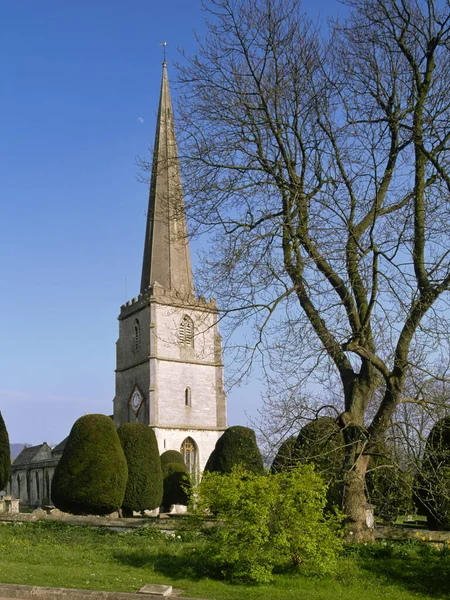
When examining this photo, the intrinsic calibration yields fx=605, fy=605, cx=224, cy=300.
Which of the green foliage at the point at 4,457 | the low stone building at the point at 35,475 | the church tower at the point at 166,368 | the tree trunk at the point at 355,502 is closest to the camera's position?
the tree trunk at the point at 355,502

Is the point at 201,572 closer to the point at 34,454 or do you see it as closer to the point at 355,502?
the point at 355,502

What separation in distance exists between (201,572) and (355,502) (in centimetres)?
274

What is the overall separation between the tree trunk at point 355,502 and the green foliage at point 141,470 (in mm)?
15439

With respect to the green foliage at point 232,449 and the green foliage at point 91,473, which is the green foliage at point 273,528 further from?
the green foliage at point 232,449

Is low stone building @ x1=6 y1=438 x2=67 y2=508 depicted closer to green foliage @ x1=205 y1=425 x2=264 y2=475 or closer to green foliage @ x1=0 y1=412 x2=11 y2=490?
green foliage @ x1=0 y1=412 x2=11 y2=490

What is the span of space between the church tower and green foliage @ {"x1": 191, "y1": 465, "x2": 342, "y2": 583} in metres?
28.5

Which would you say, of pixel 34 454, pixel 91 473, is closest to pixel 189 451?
pixel 34 454

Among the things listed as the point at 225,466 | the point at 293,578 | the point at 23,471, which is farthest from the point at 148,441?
the point at 23,471

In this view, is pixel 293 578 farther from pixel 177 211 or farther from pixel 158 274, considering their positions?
pixel 158 274

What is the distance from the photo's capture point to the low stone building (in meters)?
44.2

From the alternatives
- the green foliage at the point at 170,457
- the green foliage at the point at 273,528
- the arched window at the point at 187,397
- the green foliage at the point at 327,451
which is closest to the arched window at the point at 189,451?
the arched window at the point at 187,397

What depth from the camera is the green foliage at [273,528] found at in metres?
8.15

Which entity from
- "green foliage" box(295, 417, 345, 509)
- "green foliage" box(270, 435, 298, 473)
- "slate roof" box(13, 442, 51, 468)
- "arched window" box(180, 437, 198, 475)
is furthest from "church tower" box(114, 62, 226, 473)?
"green foliage" box(295, 417, 345, 509)

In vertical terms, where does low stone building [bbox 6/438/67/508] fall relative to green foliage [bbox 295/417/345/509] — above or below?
below
